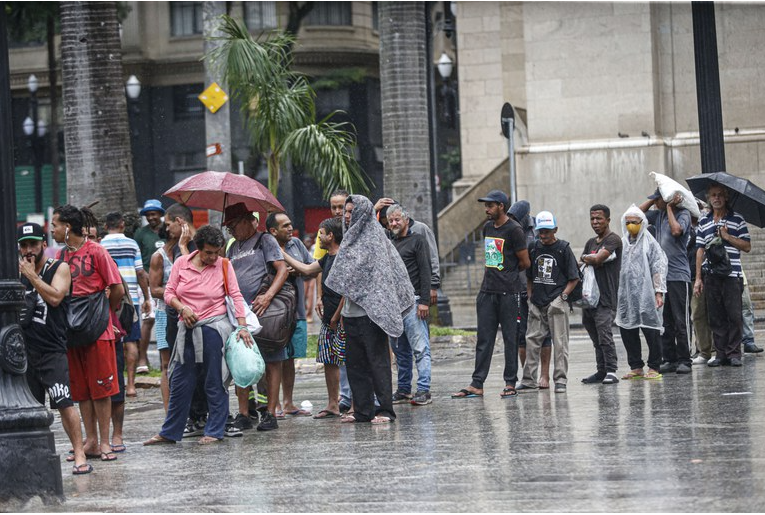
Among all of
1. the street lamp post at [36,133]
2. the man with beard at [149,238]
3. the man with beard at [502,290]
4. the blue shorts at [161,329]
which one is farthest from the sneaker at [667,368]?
the street lamp post at [36,133]

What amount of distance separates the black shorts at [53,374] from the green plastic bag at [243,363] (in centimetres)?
149

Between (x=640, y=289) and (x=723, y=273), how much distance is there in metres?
1.07

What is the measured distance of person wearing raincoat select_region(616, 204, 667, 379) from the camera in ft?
41.7

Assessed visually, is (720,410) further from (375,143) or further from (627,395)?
(375,143)

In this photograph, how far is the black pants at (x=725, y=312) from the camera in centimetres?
1330

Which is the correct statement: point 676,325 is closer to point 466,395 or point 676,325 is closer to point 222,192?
point 466,395

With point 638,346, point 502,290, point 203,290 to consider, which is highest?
point 203,290

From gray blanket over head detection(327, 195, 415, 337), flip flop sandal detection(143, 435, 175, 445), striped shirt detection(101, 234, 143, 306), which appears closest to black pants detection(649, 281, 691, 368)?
gray blanket over head detection(327, 195, 415, 337)

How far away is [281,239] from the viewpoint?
11.3 metres

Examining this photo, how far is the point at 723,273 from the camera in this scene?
13242 mm

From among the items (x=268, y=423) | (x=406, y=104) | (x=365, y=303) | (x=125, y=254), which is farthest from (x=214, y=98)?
(x=268, y=423)

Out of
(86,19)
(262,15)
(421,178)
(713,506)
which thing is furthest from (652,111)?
(262,15)

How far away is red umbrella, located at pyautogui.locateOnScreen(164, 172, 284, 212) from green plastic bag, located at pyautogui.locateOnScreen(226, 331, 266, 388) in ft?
4.63

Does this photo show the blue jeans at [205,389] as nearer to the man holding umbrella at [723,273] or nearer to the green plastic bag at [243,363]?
the green plastic bag at [243,363]
